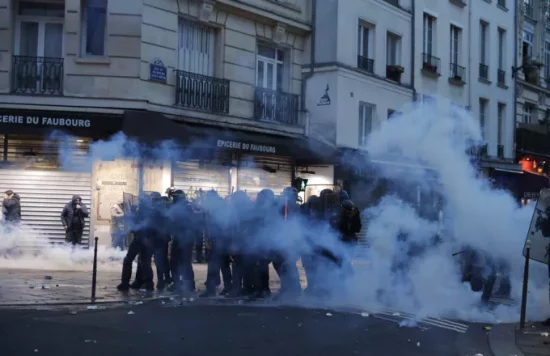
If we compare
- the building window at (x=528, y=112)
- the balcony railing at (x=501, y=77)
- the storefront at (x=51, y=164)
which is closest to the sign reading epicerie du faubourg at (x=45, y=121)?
the storefront at (x=51, y=164)

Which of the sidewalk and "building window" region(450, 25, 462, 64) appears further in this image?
"building window" region(450, 25, 462, 64)

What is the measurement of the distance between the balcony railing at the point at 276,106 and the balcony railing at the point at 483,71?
35.8 feet

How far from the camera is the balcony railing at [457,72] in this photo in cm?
2655

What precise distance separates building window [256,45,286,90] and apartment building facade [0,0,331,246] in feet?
6.50

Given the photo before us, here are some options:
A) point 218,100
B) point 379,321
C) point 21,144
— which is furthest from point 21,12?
point 379,321

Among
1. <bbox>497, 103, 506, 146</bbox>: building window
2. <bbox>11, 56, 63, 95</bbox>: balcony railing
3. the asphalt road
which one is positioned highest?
<bbox>497, 103, 506, 146</bbox>: building window

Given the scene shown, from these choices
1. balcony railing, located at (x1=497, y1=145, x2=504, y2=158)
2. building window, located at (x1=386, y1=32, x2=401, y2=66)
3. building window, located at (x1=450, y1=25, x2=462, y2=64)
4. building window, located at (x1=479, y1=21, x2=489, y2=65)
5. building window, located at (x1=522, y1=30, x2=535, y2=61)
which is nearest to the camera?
building window, located at (x1=386, y1=32, x2=401, y2=66)

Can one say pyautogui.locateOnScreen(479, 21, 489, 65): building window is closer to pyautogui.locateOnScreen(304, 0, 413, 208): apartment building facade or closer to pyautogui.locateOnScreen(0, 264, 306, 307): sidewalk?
pyautogui.locateOnScreen(304, 0, 413, 208): apartment building facade

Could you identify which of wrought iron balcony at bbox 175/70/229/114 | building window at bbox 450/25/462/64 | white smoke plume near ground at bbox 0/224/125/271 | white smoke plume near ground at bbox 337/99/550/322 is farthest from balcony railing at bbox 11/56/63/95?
building window at bbox 450/25/462/64

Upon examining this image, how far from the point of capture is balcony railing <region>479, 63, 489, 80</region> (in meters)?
28.3

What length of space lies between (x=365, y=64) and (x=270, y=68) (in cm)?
351

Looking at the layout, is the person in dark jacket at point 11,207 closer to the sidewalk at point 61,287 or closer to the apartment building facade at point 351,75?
the sidewalk at point 61,287

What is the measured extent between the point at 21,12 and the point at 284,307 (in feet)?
33.1

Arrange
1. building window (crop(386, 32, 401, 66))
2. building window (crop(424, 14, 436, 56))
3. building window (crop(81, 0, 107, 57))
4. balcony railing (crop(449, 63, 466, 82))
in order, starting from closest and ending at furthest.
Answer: building window (crop(81, 0, 107, 57)) → building window (crop(386, 32, 401, 66)) → building window (crop(424, 14, 436, 56)) → balcony railing (crop(449, 63, 466, 82))
